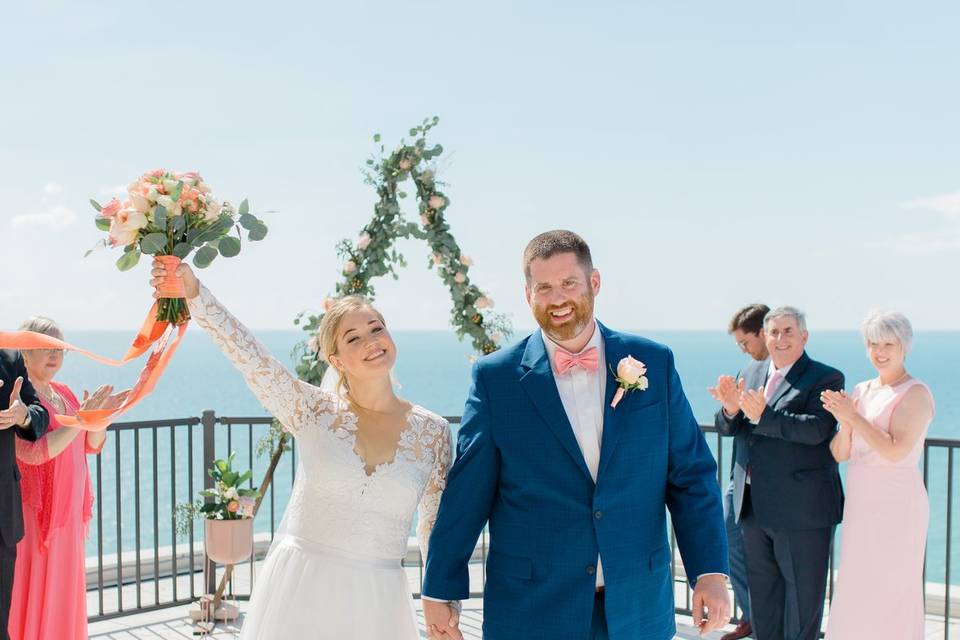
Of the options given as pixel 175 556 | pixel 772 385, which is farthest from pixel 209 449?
pixel 772 385

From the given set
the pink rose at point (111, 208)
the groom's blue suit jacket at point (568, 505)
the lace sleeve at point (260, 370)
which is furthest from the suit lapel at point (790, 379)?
the pink rose at point (111, 208)

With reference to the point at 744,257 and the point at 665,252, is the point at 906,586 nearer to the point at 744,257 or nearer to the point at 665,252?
the point at 665,252

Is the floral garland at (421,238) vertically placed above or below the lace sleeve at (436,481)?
above

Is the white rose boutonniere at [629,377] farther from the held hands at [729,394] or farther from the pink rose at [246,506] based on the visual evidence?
the pink rose at [246,506]

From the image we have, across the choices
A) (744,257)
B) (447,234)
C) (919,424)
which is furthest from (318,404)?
(744,257)

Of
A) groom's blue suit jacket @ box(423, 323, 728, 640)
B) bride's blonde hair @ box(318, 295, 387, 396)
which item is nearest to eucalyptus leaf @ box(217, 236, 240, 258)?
bride's blonde hair @ box(318, 295, 387, 396)

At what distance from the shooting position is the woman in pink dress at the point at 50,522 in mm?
4156

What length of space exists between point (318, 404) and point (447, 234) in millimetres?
2002

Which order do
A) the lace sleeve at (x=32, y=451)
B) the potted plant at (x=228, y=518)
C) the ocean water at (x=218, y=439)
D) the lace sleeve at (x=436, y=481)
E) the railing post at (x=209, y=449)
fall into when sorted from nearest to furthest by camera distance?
the lace sleeve at (x=436, y=481), the lace sleeve at (x=32, y=451), the potted plant at (x=228, y=518), the railing post at (x=209, y=449), the ocean water at (x=218, y=439)

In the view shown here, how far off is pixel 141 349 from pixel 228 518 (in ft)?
6.86

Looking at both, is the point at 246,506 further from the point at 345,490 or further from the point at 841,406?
the point at 841,406

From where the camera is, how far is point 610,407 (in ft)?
9.19

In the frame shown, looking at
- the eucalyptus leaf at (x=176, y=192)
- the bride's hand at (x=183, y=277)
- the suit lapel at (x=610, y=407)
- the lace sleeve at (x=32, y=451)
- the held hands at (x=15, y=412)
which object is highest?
the eucalyptus leaf at (x=176, y=192)

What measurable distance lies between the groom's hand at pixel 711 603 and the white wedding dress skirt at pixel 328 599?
1.09 m
